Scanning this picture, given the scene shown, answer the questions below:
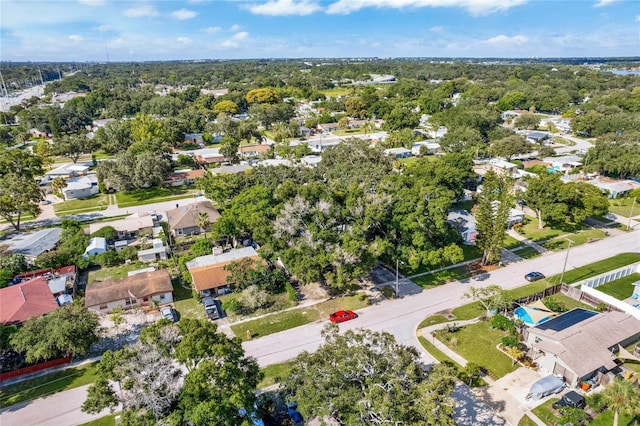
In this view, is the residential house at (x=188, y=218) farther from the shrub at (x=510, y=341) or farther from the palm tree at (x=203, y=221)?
the shrub at (x=510, y=341)

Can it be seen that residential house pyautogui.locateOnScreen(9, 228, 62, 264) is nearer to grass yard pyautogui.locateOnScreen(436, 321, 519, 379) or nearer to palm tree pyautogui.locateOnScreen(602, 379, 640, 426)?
grass yard pyautogui.locateOnScreen(436, 321, 519, 379)

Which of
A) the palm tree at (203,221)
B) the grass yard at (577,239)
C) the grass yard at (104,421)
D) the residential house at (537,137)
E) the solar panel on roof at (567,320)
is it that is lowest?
the grass yard at (104,421)

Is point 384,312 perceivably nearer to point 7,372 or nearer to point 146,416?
point 146,416

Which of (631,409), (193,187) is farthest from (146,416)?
(193,187)

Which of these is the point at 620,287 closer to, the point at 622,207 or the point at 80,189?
the point at 622,207

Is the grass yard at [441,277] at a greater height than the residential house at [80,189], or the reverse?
the residential house at [80,189]

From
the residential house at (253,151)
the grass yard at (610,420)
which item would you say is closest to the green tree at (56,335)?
the grass yard at (610,420)

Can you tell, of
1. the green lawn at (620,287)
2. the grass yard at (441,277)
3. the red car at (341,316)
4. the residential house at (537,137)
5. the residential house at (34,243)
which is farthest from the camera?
the residential house at (537,137)

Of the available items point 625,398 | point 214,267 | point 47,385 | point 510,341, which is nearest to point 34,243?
point 214,267
